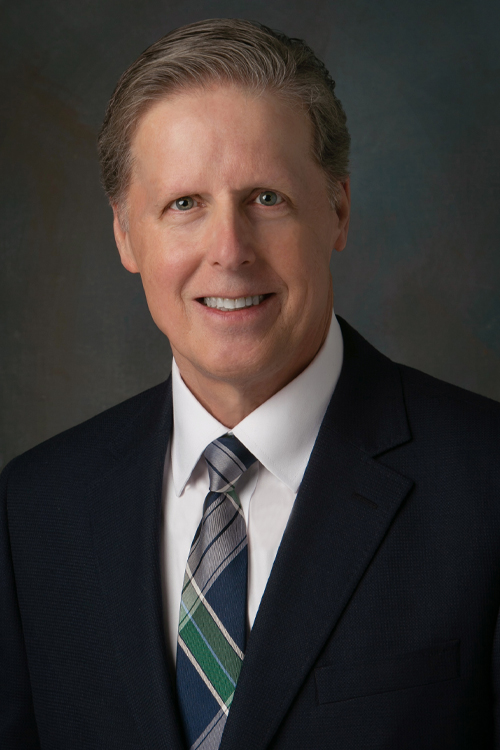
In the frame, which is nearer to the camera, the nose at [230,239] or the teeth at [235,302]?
the nose at [230,239]

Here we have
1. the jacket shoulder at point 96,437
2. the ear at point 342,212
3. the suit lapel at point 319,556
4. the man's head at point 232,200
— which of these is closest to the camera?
the suit lapel at point 319,556

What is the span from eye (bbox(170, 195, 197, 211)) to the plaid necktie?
634mm

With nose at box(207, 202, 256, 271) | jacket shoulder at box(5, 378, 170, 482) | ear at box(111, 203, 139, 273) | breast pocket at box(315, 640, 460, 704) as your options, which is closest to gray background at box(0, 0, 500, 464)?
jacket shoulder at box(5, 378, 170, 482)

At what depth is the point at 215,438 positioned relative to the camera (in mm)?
2369

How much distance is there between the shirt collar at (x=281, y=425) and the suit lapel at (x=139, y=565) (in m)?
0.11

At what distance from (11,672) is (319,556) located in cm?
110

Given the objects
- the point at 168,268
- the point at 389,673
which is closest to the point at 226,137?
the point at 168,268

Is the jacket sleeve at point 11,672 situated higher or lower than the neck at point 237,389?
lower

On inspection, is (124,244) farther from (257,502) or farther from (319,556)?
(319,556)

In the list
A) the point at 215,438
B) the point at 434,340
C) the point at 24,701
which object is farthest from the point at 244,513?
the point at 434,340

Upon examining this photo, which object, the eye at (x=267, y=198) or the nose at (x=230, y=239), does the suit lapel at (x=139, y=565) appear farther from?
the eye at (x=267, y=198)

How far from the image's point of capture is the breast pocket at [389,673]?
2.07 metres

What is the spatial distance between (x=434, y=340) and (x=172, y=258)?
2.09m

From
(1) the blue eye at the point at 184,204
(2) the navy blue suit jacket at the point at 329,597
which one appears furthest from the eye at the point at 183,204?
(2) the navy blue suit jacket at the point at 329,597
